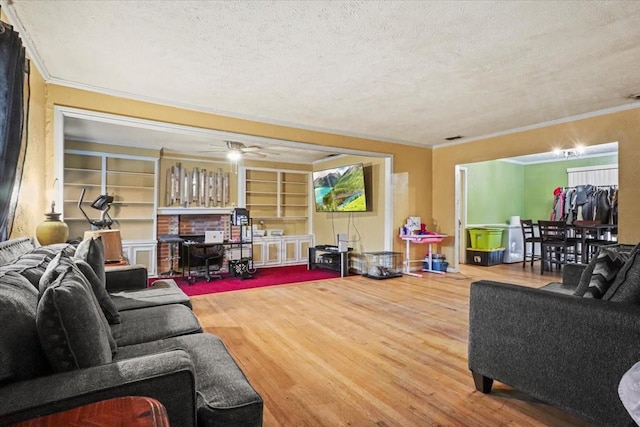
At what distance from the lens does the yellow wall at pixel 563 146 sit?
13.0 ft

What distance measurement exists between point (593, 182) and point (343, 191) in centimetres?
546

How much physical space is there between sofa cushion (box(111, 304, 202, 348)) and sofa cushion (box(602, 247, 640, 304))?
7.01 ft

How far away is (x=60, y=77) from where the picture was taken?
326 cm

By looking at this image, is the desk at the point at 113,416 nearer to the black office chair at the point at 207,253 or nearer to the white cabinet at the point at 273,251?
the black office chair at the point at 207,253

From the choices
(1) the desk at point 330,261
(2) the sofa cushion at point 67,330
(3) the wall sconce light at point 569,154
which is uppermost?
(3) the wall sconce light at point 569,154

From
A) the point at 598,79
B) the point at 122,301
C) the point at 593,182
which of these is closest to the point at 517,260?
the point at 593,182

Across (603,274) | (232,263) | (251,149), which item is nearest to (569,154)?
(251,149)

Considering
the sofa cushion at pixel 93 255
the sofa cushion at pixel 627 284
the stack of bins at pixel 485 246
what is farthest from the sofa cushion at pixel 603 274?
the stack of bins at pixel 485 246

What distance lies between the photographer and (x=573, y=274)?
3.04 m

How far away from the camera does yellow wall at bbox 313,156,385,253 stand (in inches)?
248

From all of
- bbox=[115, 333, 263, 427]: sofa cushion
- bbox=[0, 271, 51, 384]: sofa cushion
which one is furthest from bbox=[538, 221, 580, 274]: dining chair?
bbox=[0, 271, 51, 384]: sofa cushion

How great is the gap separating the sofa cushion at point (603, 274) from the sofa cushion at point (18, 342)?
2321 millimetres

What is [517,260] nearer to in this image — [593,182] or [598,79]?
[593,182]

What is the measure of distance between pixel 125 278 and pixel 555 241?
22.2ft
